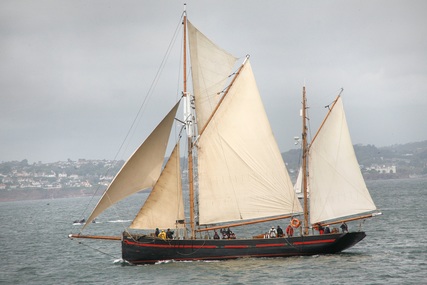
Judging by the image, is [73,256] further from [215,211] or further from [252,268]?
[252,268]

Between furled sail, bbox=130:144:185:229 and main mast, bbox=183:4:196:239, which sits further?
main mast, bbox=183:4:196:239

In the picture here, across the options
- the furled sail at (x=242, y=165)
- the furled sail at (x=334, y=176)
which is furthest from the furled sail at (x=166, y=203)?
the furled sail at (x=334, y=176)

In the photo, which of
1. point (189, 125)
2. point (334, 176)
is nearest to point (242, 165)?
point (189, 125)

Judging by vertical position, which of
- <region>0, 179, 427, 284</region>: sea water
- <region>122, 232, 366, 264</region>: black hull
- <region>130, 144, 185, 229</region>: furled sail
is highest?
<region>130, 144, 185, 229</region>: furled sail

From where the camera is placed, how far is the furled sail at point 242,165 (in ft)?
161

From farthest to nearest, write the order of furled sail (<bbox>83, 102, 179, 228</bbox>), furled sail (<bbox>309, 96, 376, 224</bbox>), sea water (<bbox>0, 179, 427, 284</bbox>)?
furled sail (<bbox>309, 96, 376, 224</bbox>), furled sail (<bbox>83, 102, 179, 228</bbox>), sea water (<bbox>0, 179, 427, 284</bbox>)

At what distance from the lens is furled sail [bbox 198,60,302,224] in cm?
4894

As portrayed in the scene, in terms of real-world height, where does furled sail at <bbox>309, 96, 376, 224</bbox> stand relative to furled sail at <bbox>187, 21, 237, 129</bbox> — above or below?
below

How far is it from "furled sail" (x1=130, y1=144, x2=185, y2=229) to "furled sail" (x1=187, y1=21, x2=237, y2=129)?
3817mm

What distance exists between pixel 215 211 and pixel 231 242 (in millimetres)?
2671

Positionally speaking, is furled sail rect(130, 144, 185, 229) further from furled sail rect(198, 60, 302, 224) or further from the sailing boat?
furled sail rect(198, 60, 302, 224)

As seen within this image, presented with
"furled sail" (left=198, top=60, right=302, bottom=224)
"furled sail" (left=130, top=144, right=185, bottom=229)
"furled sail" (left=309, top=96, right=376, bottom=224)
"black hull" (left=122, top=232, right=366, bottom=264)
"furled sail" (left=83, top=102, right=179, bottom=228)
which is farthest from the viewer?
"furled sail" (left=309, top=96, right=376, bottom=224)

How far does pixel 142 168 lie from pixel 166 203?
343 cm

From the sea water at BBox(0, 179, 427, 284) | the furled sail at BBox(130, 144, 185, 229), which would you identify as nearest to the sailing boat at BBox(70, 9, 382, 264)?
the furled sail at BBox(130, 144, 185, 229)
